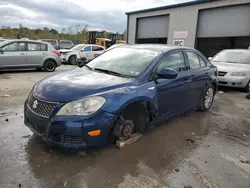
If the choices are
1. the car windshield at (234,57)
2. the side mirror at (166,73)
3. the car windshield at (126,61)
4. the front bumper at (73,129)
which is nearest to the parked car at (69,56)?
the car windshield at (234,57)

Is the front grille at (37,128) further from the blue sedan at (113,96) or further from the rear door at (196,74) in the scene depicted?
the rear door at (196,74)

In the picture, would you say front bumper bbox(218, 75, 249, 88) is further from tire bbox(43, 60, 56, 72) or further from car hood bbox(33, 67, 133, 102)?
tire bbox(43, 60, 56, 72)

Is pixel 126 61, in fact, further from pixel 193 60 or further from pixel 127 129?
pixel 193 60

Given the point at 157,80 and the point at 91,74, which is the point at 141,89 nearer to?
the point at 157,80

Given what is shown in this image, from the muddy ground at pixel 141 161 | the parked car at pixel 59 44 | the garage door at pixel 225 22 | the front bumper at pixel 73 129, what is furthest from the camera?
the parked car at pixel 59 44

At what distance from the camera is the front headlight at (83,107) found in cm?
259

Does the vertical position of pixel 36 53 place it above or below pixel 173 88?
above

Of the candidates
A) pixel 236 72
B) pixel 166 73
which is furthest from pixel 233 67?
pixel 166 73

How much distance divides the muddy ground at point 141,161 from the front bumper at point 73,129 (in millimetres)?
292

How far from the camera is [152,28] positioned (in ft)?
62.5

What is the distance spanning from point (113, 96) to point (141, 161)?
95 centimetres

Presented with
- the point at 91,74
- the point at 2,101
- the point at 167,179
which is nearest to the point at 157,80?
the point at 91,74

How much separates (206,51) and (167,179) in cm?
2059

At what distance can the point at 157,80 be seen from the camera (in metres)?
3.43
